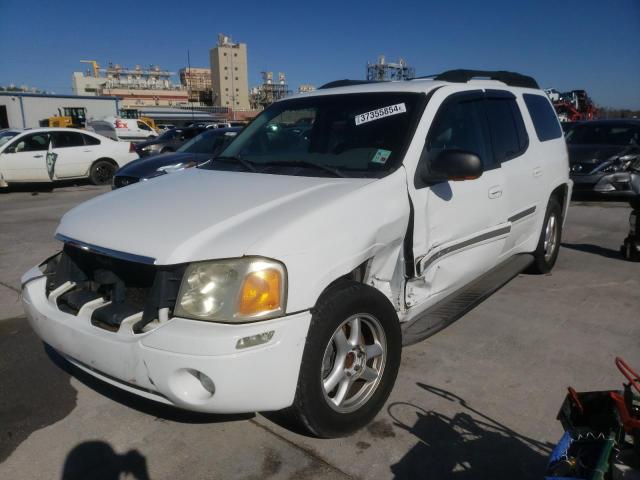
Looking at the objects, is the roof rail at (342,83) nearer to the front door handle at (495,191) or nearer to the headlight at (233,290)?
the front door handle at (495,191)

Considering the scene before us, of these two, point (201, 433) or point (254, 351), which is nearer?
point (254, 351)

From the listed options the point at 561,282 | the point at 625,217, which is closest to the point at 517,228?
the point at 561,282

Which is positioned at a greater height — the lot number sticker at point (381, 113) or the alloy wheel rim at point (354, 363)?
the lot number sticker at point (381, 113)

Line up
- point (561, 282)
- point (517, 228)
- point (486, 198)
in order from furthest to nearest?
point (561, 282)
point (517, 228)
point (486, 198)

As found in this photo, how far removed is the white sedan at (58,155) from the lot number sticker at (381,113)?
1173cm

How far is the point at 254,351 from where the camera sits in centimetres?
212

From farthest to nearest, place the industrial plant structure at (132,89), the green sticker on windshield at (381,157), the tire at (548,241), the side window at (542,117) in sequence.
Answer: the industrial plant structure at (132,89) → the tire at (548,241) → the side window at (542,117) → the green sticker on windshield at (381,157)

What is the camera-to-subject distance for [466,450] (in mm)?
2484

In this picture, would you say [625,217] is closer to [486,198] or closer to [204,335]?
[486,198]

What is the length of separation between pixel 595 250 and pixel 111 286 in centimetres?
588

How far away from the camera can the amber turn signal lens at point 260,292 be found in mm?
2174

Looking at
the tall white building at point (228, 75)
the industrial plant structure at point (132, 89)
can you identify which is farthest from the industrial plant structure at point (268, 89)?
the industrial plant structure at point (132, 89)

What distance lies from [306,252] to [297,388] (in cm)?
61

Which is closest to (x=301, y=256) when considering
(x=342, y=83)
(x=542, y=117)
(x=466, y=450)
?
(x=466, y=450)
